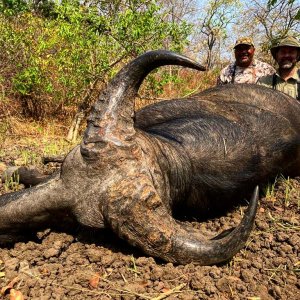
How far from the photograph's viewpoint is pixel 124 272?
2.40 metres

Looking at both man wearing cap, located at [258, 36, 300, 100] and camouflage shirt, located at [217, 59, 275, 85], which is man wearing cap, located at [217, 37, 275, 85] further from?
man wearing cap, located at [258, 36, 300, 100]

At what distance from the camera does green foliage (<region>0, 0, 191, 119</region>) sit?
767 centimetres

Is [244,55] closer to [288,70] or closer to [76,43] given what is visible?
[288,70]

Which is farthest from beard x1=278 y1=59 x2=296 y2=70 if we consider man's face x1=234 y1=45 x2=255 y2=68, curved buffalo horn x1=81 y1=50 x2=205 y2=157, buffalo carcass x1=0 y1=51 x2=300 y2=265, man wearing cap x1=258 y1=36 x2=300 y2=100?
curved buffalo horn x1=81 y1=50 x2=205 y2=157

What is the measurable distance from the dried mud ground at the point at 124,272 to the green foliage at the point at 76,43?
5366 millimetres

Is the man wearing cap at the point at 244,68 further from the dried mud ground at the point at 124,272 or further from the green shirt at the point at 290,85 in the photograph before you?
the dried mud ground at the point at 124,272

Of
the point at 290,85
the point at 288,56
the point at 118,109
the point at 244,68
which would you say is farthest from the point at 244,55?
the point at 118,109

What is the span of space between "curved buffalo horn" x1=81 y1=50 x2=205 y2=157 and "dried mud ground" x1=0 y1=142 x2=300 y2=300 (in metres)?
0.65

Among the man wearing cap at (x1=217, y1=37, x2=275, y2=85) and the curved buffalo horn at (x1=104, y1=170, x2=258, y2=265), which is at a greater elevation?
the man wearing cap at (x1=217, y1=37, x2=275, y2=85)

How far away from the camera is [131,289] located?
2.22m

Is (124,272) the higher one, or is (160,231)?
(160,231)

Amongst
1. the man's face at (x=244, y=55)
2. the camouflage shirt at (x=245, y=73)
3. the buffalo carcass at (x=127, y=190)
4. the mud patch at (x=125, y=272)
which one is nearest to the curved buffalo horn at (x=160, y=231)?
the buffalo carcass at (x=127, y=190)

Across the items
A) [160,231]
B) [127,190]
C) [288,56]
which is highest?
[288,56]

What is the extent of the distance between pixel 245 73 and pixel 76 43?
3.21 meters
